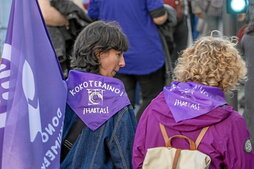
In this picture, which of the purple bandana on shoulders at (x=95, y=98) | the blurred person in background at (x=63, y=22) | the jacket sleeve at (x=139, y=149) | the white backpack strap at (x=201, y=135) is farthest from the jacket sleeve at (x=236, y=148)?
the blurred person in background at (x=63, y=22)

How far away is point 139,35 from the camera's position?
5703mm

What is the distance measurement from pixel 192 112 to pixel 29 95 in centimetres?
79

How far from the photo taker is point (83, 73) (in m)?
3.20

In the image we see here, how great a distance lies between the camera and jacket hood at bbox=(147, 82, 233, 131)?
2.96 metres

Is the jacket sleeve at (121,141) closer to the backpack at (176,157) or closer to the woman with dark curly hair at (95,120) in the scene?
the woman with dark curly hair at (95,120)

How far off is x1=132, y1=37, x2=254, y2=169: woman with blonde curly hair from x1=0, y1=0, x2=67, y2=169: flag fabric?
17.5 inches

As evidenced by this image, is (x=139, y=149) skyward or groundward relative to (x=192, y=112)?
groundward

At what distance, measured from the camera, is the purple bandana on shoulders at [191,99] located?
9.77 feet

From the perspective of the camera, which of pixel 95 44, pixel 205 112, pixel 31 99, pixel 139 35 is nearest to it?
pixel 31 99

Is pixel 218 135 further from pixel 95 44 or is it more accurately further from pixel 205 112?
pixel 95 44

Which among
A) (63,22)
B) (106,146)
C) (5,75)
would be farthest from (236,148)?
(63,22)

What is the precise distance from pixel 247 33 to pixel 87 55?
1.44 m

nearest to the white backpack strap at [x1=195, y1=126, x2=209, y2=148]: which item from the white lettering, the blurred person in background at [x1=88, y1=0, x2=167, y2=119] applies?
the white lettering

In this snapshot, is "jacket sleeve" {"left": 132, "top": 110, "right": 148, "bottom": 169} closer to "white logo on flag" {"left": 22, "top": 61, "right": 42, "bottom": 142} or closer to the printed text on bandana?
the printed text on bandana
